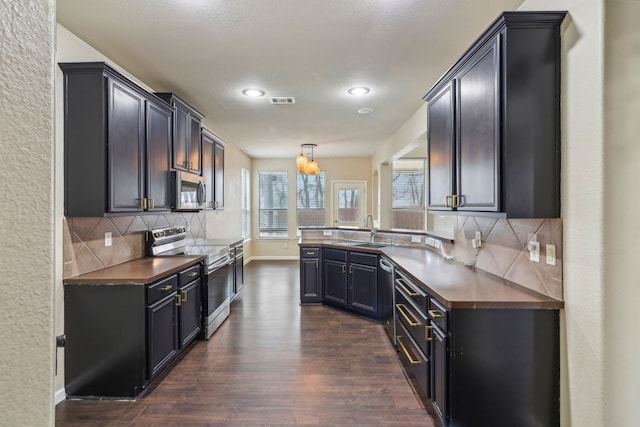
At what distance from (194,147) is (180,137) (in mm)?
350

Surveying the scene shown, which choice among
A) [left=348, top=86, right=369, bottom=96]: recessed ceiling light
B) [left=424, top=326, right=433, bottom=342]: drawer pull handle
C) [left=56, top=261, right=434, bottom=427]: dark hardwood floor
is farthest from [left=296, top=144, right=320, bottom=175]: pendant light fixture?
[left=424, top=326, right=433, bottom=342]: drawer pull handle

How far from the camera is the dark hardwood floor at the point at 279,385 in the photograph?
2131 mm

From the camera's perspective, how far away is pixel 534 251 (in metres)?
1.94

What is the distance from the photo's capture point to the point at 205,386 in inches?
98.5

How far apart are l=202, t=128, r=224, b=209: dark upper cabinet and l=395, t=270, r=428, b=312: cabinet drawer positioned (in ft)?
8.92

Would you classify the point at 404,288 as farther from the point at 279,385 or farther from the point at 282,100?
the point at 282,100

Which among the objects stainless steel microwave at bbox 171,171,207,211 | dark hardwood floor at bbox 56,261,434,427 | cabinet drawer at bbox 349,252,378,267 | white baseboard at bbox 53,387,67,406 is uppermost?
stainless steel microwave at bbox 171,171,207,211

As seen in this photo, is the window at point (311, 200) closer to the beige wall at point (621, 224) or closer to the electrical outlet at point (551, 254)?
the electrical outlet at point (551, 254)

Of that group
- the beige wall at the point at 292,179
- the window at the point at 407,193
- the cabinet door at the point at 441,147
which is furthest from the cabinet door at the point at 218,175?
the window at the point at 407,193

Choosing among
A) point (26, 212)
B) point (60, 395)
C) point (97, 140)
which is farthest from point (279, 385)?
point (26, 212)

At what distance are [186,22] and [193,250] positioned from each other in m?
2.46

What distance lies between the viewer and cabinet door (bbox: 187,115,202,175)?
3.69 meters

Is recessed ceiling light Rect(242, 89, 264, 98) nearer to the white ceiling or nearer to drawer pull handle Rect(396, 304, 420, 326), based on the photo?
the white ceiling

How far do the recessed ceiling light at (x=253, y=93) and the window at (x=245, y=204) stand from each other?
386 centimetres
